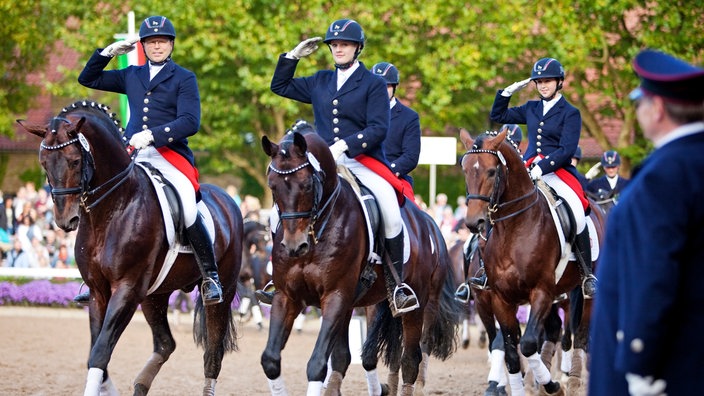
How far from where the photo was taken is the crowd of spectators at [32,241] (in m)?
24.4

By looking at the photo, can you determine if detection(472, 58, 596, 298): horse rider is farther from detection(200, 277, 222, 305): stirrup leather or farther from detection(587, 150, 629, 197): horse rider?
detection(587, 150, 629, 197): horse rider

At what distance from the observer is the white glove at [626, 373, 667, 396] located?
4113 millimetres

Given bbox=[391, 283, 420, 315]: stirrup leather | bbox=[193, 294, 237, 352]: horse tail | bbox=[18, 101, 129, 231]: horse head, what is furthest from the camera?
bbox=[193, 294, 237, 352]: horse tail

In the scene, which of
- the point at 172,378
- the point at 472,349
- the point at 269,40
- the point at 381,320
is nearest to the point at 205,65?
the point at 269,40

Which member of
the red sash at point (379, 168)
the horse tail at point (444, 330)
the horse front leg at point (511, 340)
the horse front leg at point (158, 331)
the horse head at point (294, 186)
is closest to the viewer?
the horse head at point (294, 186)

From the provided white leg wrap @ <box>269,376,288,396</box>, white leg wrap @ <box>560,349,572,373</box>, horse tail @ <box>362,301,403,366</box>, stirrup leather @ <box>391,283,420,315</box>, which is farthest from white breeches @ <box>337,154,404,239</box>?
white leg wrap @ <box>560,349,572,373</box>

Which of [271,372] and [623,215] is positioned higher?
[623,215]

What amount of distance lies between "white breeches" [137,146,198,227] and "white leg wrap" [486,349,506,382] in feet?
11.8

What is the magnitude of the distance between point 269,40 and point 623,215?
2861 cm

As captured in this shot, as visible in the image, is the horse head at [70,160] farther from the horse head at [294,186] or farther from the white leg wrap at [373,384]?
the white leg wrap at [373,384]

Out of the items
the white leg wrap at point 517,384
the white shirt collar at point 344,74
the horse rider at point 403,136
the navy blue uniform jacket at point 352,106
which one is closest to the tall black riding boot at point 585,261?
the white leg wrap at point 517,384

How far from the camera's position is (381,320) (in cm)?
1112

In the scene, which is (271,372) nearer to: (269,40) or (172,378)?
(172,378)

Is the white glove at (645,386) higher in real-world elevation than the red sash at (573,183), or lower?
lower
